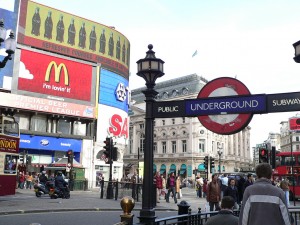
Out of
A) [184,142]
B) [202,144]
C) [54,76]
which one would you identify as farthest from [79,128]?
[184,142]

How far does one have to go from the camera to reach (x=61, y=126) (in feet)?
140

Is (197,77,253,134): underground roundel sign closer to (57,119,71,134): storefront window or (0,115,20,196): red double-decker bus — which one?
(0,115,20,196): red double-decker bus

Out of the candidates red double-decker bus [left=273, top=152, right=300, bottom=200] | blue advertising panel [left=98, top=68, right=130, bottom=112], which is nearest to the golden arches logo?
blue advertising panel [left=98, top=68, right=130, bottom=112]

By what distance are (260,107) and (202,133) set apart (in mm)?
68073

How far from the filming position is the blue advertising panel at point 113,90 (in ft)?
154

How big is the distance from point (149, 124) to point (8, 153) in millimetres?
13668

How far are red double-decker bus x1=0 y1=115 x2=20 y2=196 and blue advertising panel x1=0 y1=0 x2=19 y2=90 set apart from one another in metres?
20.7

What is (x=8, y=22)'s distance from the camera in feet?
126

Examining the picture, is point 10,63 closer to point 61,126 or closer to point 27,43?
point 27,43

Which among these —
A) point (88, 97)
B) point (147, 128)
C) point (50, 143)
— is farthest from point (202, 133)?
point (147, 128)

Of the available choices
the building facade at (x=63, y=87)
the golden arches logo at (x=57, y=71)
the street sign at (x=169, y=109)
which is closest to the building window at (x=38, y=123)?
the building facade at (x=63, y=87)

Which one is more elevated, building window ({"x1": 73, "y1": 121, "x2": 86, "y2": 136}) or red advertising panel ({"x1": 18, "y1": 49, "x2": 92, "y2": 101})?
red advertising panel ({"x1": 18, "y1": 49, "x2": 92, "y2": 101})

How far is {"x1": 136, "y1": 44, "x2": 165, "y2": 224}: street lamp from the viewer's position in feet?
20.9

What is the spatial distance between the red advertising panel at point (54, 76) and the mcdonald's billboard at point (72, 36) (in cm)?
195
